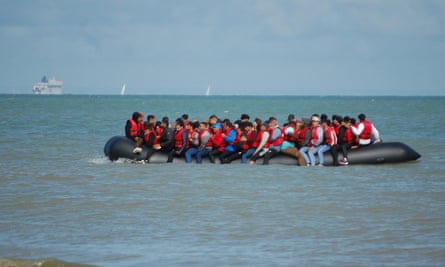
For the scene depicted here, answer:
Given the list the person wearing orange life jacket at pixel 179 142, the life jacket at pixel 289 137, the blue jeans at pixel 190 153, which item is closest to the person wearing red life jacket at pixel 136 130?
the person wearing orange life jacket at pixel 179 142

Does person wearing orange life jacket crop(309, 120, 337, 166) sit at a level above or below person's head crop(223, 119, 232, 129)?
below

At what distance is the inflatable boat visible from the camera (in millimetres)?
17906

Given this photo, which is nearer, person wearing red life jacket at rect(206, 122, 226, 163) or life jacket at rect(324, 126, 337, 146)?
life jacket at rect(324, 126, 337, 146)

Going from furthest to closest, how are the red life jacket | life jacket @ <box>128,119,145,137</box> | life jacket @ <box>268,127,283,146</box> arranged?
life jacket @ <box>128,119,145,137</box> < the red life jacket < life jacket @ <box>268,127,283,146</box>

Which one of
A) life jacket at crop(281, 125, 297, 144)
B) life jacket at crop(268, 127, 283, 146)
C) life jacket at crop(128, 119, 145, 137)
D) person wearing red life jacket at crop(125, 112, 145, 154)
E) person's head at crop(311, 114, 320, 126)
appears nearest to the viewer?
person's head at crop(311, 114, 320, 126)

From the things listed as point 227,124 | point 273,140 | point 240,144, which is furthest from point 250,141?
point 227,124

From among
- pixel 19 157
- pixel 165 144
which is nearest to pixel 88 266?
pixel 165 144

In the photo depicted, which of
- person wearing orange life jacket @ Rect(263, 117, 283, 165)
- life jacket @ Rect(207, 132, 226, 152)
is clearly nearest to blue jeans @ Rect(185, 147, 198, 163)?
life jacket @ Rect(207, 132, 226, 152)

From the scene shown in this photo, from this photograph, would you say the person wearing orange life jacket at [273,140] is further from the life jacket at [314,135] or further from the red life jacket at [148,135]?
the red life jacket at [148,135]

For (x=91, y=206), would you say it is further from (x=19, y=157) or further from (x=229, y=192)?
(x=19, y=157)

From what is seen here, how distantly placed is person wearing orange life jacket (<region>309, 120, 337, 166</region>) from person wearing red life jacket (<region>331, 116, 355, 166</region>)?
17cm

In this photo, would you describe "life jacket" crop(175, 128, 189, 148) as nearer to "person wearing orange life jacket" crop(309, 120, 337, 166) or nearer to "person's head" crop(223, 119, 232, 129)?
"person's head" crop(223, 119, 232, 129)

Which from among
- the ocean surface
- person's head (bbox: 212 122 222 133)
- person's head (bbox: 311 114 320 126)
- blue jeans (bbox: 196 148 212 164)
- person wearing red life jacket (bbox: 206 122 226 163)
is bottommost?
the ocean surface

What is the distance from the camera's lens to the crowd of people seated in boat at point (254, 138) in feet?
57.7
